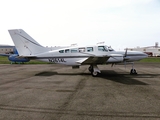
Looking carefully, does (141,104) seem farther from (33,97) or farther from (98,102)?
(33,97)

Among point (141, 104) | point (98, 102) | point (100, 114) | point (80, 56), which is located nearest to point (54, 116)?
point (100, 114)

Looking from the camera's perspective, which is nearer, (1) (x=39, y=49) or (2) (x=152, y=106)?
(2) (x=152, y=106)

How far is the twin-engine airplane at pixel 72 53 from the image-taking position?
44.0ft

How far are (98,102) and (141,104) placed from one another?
161 centimetres

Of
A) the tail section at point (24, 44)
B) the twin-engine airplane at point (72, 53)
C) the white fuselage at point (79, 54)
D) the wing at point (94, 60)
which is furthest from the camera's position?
the tail section at point (24, 44)

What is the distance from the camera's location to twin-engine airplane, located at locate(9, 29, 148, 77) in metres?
13.4

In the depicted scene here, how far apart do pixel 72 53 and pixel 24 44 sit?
4.83 meters

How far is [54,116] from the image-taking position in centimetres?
462

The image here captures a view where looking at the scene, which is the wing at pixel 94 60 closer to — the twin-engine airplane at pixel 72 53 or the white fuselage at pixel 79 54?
the twin-engine airplane at pixel 72 53

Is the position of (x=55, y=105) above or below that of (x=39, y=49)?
below

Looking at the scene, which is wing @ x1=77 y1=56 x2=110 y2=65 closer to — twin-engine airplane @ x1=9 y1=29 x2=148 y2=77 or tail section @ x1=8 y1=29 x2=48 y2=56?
twin-engine airplane @ x1=9 y1=29 x2=148 y2=77

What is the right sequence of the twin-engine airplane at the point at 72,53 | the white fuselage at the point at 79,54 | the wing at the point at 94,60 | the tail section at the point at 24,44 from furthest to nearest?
the tail section at the point at 24,44, the white fuselage at the point at 79,54, the twin-engine airplane at the point at 72,53, the wing at the point at 94,60

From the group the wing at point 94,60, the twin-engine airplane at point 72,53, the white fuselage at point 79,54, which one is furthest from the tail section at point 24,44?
the wing at point 94,60

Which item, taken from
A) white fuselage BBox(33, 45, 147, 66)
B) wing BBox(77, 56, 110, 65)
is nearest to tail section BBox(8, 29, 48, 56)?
white fuselage BBox(33, 45, 147, 66)
